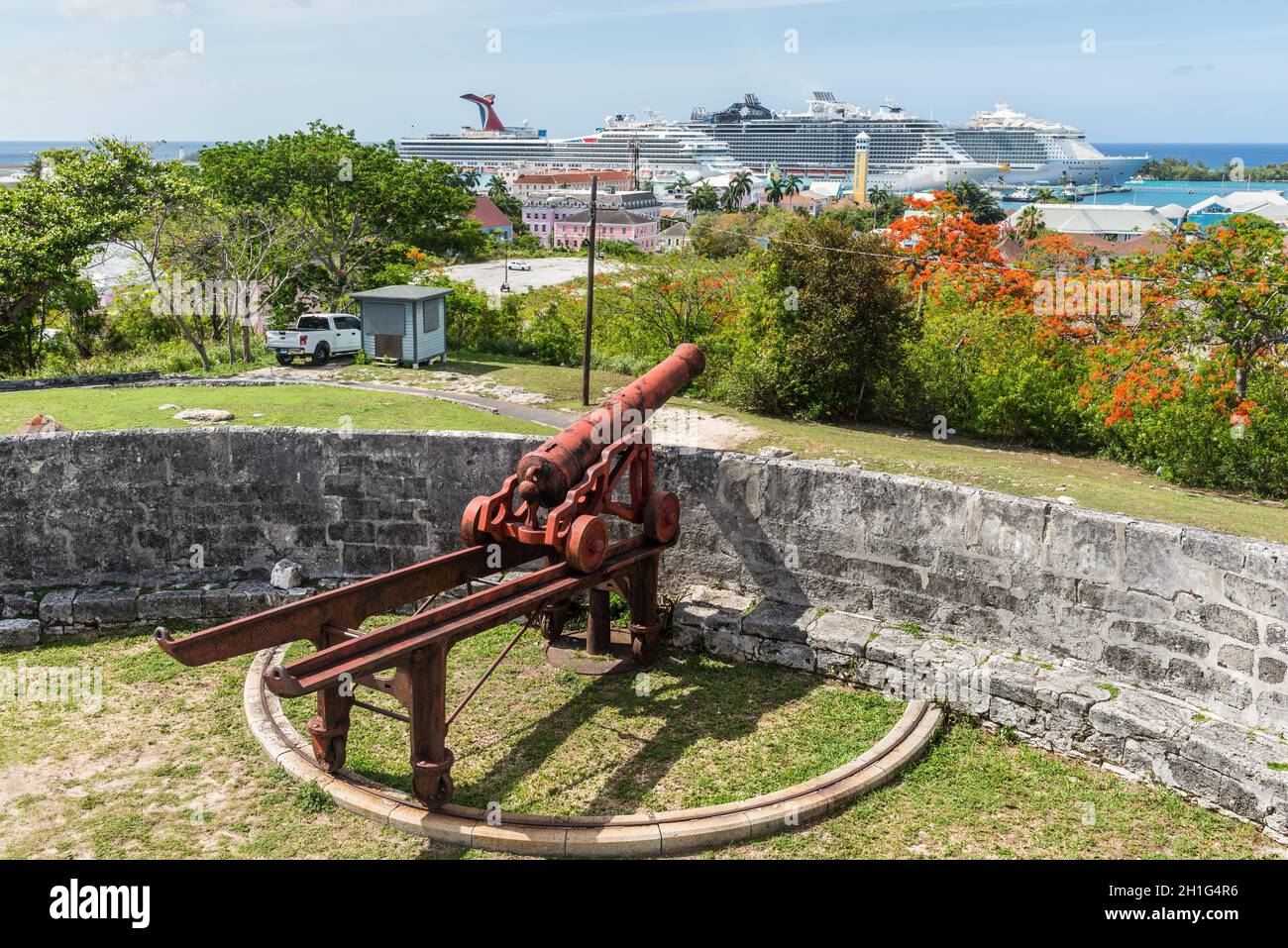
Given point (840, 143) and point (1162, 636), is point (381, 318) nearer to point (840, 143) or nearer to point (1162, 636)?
point (1162, 636)

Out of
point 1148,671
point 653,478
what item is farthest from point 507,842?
point 1148,671

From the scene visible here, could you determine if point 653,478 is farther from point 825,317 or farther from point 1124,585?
point 825,317

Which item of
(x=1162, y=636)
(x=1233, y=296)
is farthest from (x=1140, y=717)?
(x=1233, y=296)

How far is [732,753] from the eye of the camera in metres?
5.86

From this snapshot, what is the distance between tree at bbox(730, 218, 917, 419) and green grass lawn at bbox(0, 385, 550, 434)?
5.48 meters

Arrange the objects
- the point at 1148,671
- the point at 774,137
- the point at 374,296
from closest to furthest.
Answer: the point at 1148,671
the point at 374,296
the point at 774,137

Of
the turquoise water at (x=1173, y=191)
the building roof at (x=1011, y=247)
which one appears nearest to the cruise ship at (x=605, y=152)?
the turquoise water at (x=1173, y=191)

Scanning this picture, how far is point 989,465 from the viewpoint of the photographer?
16.6 metres

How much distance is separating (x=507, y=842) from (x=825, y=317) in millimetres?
16742

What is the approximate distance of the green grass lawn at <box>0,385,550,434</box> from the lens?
50.9 ft

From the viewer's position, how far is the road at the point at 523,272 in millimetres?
52312

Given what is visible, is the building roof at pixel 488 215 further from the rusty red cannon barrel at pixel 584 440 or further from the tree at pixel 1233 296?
the rusty red cannon barrel at pixel 584 440
